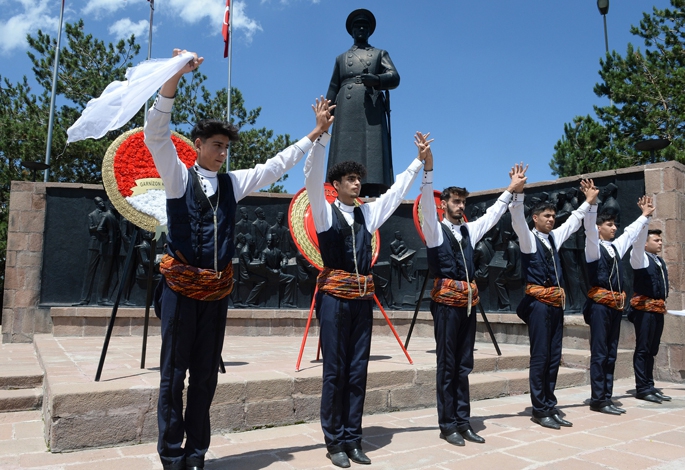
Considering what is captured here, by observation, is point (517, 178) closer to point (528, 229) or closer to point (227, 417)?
point (528, 229)

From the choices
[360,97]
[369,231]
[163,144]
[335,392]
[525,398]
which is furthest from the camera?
[360,97]

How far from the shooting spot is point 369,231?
3814 mm

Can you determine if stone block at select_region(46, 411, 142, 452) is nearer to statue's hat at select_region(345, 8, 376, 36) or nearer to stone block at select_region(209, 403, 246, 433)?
stone block at select_region(209, 403, 246, 433)

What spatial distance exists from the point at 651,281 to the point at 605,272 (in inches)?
38.9

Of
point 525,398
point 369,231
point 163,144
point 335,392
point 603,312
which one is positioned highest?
point 163,144

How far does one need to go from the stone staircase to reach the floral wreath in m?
1.69

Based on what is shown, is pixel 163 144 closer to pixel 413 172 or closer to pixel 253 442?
pixel 413 172

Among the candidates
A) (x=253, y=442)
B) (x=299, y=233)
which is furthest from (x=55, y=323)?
(x=253, y=442)

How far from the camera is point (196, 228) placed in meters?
2.97

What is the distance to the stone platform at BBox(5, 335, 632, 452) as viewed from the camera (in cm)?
356

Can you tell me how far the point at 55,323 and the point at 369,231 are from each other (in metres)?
6.58

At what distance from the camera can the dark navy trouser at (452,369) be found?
12.9 feet

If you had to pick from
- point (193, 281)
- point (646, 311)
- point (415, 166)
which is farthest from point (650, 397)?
point (193, 281)

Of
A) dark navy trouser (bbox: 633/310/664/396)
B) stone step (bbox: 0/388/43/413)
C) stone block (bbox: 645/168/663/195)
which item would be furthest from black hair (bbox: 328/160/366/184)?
stone block (bbox: 645/168/663/195)
